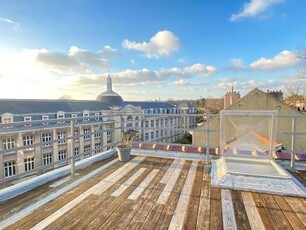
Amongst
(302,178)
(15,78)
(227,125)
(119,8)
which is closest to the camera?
(302,178)

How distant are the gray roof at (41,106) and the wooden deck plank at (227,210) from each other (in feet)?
78.4

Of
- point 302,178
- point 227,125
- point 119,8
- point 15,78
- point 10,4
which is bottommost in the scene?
point 302,178

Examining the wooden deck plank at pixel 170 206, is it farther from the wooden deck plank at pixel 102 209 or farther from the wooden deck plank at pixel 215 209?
the wooden deck plank at pixel 102 209

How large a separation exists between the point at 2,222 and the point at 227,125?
3.72 meters

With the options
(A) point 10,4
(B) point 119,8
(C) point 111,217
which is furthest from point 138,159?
(B) point 119,8

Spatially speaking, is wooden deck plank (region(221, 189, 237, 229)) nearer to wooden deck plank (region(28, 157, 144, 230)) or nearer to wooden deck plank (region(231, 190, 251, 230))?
wooden deck plank (region(231, 190, 251, 230))

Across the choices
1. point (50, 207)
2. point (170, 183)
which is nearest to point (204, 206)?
point (170, 183)

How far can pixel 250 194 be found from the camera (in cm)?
242

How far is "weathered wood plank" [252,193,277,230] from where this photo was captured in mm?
1766

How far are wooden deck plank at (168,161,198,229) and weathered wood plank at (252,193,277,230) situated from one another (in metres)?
0.80

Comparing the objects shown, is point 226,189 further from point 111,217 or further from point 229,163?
point 111,217

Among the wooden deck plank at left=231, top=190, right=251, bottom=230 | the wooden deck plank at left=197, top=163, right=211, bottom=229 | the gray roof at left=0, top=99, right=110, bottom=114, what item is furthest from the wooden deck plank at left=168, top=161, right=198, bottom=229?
the gray roof at left=0, top=99, right=110, bottom=114

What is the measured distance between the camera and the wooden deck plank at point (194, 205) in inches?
70.4

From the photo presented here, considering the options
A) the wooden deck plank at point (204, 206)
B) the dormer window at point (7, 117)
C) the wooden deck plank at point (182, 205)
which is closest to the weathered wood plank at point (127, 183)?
the wooden deck plank at point (182, 205)
